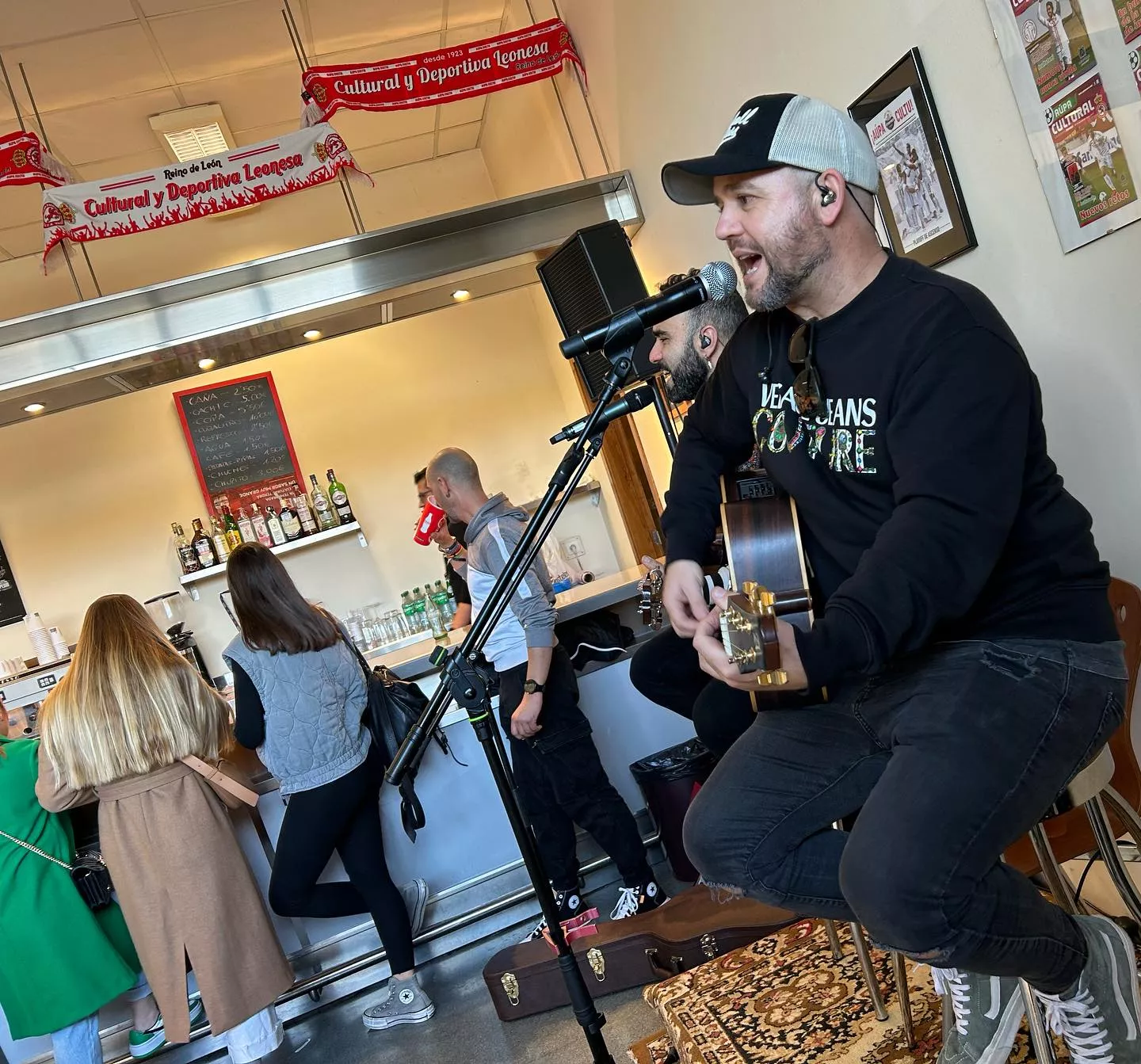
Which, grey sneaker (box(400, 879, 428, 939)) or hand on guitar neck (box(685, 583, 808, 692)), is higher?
hand on guitar neck (box(685, 583, 808, 692))

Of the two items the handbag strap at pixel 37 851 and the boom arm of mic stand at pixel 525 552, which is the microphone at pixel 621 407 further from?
the handbag strap at pixel 37 851

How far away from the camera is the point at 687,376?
276cm

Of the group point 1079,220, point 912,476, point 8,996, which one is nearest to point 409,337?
point 8,996

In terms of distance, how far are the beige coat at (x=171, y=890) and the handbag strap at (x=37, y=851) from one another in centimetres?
12

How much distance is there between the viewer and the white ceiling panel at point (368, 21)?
16.4ft

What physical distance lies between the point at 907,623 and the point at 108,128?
544cm

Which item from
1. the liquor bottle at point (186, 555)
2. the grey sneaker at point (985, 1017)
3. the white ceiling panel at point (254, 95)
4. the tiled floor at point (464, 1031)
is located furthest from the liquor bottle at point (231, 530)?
the grey sneaker at point (985, 1017)

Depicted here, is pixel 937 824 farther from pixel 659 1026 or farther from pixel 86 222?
pixel 86 222

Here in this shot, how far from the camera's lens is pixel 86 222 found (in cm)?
450

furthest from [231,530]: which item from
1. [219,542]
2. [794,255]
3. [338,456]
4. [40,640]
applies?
[794,255]

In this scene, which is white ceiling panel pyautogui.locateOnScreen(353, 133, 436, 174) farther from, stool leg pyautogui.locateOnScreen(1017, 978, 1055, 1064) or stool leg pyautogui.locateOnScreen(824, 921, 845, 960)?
stool leg pyautogui.locateOnScreen(1017, 978, 1055, 1064)

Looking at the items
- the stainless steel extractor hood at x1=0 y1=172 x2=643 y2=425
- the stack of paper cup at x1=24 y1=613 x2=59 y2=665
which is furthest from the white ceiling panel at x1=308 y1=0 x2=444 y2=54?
the stack of paper cup at x1=24 y1=613 x2=59 y2=665

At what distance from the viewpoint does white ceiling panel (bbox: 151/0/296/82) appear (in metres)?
4.73

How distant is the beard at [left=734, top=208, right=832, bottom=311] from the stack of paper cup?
5.55m
